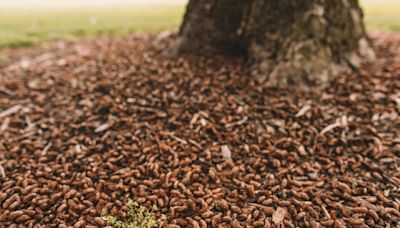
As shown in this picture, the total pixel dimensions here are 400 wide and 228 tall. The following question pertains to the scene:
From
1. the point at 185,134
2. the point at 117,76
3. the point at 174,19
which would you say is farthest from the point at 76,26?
the point at 185,134

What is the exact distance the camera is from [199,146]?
3875 mm

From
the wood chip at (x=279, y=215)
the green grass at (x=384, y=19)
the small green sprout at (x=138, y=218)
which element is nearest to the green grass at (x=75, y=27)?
the green grass at (x=384, y=19)

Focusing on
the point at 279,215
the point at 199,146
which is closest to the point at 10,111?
the point at 199,146

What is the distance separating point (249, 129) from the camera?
4070 mm

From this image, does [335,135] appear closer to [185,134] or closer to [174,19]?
[185,134]

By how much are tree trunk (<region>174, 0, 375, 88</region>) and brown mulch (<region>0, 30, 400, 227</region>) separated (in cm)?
23

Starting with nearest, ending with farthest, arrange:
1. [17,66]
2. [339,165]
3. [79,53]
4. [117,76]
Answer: [339,165]
[117,76]
[17,66]
[79,53]

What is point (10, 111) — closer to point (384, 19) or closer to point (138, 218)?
point (138, 218)

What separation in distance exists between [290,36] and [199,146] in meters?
1.97

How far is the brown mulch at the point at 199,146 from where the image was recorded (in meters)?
3.21

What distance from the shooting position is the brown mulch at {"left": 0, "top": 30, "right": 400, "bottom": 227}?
10.5 feet

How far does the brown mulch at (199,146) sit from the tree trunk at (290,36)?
0.23m

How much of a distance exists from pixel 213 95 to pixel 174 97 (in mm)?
477

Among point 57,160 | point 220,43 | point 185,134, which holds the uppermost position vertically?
point 220,43
